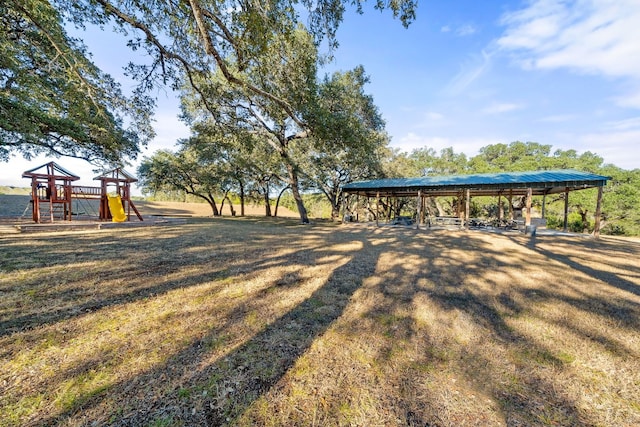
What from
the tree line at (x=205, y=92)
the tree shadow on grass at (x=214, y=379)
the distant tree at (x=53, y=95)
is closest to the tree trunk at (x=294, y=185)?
the tree line at (x=205, y=92)

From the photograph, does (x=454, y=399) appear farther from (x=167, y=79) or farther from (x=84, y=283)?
(x=167, y=79)

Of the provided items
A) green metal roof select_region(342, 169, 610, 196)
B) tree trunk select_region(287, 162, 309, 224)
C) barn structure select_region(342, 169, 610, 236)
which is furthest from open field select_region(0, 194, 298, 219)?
barn structure select_region(342, 169, 610, 236)

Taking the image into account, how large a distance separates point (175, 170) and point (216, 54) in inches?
757

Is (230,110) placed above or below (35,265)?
above

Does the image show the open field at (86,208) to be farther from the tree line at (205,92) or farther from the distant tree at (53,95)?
the distant tree at (53,95)

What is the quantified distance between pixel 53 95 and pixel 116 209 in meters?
5.63

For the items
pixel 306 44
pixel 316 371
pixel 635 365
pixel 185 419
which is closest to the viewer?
pixel 185 419

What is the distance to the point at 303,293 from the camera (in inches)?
143

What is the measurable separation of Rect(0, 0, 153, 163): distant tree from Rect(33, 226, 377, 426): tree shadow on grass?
619cm

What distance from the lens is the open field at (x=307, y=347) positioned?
1639 millimetres

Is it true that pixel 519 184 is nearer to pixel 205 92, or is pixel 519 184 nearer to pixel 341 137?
pixel 341 137

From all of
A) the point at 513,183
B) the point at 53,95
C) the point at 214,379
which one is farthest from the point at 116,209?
the point at 513,183

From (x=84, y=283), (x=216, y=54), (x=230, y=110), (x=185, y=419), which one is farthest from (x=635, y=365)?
(x=230, y=110)

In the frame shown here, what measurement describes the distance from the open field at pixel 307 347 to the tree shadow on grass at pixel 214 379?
11 mm
